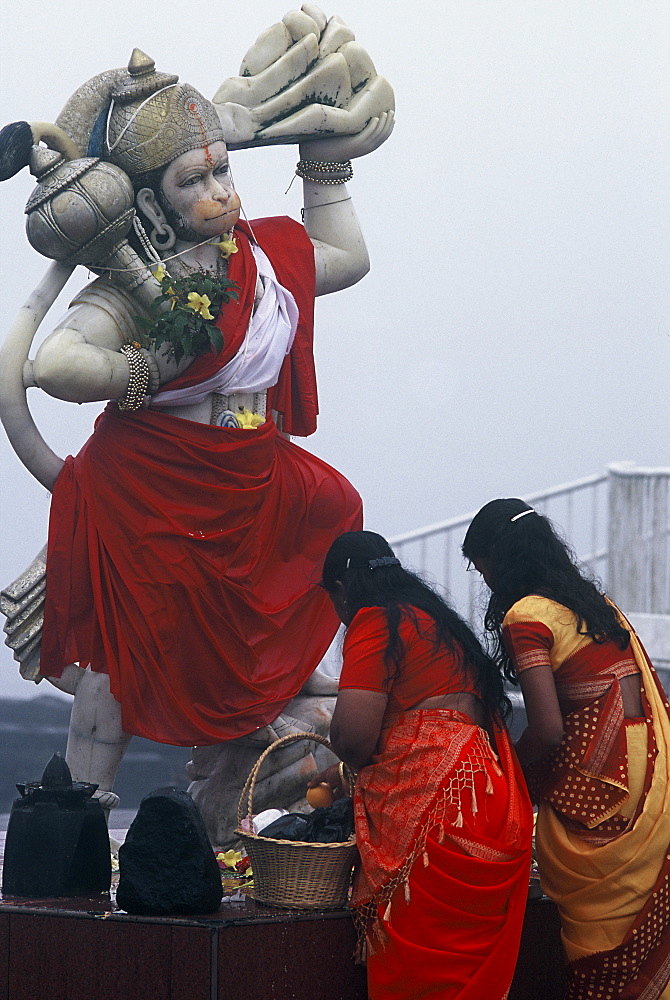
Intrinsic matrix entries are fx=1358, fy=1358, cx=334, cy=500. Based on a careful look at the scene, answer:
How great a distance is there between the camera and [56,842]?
3166 mm

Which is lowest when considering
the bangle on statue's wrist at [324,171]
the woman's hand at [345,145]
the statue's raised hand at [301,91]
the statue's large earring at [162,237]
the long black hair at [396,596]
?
the long black hair at [396,596]

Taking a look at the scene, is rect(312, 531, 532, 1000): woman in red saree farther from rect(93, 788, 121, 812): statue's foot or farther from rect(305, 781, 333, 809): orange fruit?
rect(93, 788, 121, 812): statue's foot

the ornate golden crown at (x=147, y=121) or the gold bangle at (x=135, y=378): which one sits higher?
the ornate golden crown at (x=147, y=121)

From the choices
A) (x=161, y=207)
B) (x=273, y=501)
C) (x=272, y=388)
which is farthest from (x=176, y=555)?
(x=161, y=207)

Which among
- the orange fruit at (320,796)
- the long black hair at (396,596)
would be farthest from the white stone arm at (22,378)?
the orange fruit at (320,796)

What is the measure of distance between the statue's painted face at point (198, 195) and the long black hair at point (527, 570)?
124cm

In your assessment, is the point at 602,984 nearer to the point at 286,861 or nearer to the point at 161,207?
the point at 286,861

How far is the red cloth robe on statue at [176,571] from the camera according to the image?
374 centimetres

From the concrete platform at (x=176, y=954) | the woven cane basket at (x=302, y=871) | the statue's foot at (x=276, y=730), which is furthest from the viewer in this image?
the statue's foot at (x=276, y=730)

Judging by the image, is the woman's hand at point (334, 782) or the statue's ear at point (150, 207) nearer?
the woman's hand at point (334, 782)

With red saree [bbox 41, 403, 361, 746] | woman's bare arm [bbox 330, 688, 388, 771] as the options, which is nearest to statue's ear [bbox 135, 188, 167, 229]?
red saree [bbox 41, 403, 361, 746]

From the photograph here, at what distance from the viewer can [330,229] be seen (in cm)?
419

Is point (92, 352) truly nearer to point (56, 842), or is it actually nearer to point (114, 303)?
point (114, 303)

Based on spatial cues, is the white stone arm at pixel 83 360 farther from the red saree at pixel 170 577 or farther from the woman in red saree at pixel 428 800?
the woman in red saree at pixel 428 800
